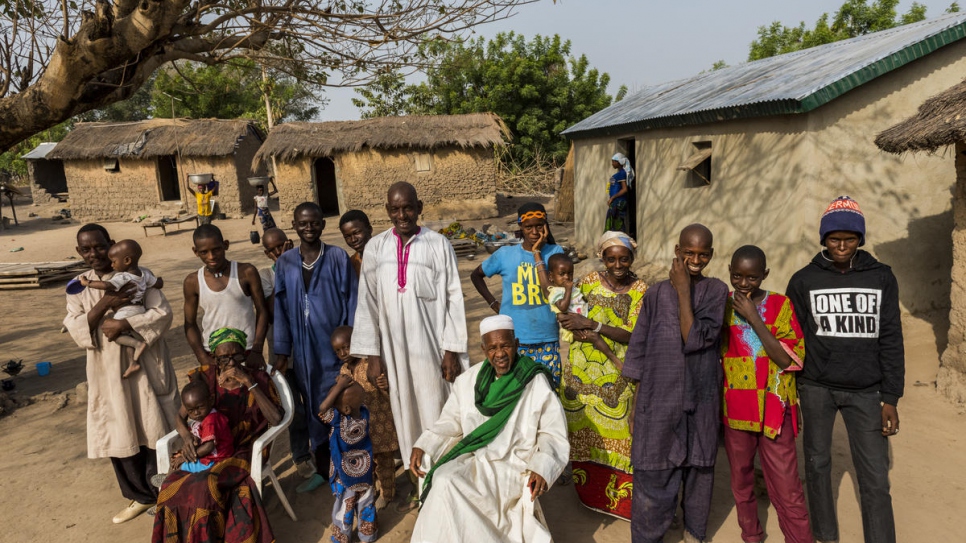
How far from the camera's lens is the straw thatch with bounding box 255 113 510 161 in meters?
15.8

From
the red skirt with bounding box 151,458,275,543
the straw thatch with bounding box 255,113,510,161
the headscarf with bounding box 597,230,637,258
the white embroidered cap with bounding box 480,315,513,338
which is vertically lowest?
the red skirt with bounding box 151,458,275,543

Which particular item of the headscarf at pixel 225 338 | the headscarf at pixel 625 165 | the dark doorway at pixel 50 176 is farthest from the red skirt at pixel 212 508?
the dark doorway at pixel 50 176

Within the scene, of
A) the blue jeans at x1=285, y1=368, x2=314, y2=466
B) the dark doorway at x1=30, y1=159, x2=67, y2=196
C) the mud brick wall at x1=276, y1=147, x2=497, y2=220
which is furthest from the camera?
the dark doorway at x1=30, y1=159, x2=67, y2=196

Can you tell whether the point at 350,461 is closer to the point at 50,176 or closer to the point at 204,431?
the point at 204,431

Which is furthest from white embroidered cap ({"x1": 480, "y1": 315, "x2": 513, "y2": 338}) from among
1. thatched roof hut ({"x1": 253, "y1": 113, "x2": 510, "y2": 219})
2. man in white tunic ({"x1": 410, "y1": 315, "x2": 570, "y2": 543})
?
thatched roof hut ({"x1": 253, "y1": 113, "x2": 510, "y2": 219})

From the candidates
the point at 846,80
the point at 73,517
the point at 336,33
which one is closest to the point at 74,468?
the point at 73,517

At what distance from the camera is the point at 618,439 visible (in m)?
3.03

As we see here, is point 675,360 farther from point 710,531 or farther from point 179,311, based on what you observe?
point 179,311

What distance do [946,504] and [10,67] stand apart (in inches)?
243

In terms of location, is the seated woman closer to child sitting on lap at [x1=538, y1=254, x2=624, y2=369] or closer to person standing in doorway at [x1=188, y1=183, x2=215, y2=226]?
child sitting on lap at [x1=538, y1=254, x2=624, y2=369]

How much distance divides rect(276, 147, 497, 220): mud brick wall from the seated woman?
13.2m

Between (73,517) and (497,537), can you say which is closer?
(497,537)

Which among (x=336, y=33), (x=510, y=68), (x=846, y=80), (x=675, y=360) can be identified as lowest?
(x=675, y=360)

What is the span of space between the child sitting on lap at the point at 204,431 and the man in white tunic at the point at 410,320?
0.72m
